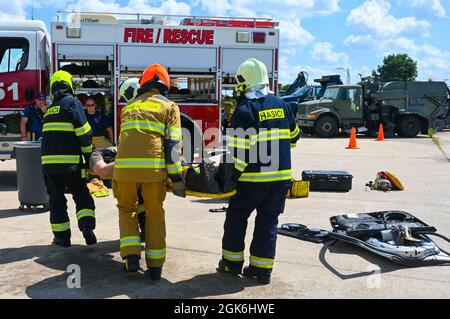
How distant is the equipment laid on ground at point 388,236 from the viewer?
444 cm

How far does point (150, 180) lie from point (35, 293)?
1202mm

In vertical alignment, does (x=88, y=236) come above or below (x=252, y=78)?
below

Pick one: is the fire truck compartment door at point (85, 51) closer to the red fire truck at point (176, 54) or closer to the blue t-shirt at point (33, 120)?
the red fire truck at point (176, 54)

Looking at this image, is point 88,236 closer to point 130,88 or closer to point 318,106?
point 130,88

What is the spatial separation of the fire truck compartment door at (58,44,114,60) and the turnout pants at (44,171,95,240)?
436 centimetres

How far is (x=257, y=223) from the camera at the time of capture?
411cm

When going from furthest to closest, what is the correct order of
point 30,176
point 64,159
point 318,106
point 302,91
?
point 302,91 < point 318,106 < point 30,176 < point 64,159

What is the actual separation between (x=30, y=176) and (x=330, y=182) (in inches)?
184

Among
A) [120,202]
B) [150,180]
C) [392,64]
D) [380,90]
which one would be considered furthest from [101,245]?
[392,64]

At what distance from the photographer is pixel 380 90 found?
2081 centimetres

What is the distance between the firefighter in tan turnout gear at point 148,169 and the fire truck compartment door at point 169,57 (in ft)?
16.9

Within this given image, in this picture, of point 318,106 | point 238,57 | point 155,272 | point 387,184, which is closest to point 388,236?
point 155,272

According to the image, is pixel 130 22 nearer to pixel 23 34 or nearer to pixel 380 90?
pixel 23 34

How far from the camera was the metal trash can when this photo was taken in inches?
254
